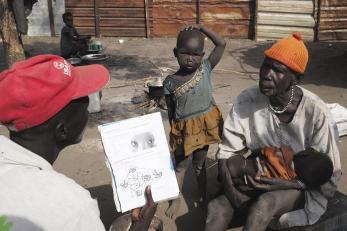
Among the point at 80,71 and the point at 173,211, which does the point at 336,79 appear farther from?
the point at 80,71

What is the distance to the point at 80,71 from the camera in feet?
6.20

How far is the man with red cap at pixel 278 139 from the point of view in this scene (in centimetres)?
304

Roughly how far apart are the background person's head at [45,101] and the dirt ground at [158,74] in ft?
7.83

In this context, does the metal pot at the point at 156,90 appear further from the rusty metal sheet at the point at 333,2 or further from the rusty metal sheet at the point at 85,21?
the rusty metal sheet at the point at 85,21

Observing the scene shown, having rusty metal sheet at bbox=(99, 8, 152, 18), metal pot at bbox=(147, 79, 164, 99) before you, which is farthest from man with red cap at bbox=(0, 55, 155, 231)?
rusty metal sheet at bbox=(99, 8, 152, 18)

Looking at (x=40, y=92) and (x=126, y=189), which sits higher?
(x=40, y=92)

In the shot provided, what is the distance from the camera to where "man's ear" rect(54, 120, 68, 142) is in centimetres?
176

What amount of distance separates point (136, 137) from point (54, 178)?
135 centimetres

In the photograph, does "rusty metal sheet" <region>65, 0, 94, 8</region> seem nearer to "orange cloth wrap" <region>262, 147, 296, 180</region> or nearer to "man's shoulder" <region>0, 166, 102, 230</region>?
"orange cloth wrap" <region>262, 147, 296, 180</region>

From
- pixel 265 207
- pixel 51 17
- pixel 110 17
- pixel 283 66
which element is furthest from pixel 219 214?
pixel 51 17

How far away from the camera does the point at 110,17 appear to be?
1355 centimetres

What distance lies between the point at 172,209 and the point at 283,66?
183 centimetres

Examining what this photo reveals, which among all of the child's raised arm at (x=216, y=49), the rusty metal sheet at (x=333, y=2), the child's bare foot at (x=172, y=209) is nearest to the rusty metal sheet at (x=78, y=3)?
the rusty metal sheet at (x=333, y=2)

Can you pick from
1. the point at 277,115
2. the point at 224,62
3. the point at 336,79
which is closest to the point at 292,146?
the point at 277,115
